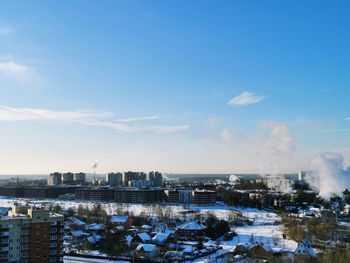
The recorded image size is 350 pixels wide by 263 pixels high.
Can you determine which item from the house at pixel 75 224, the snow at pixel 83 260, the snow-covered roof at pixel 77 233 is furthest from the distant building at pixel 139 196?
the snow at pixel 83 260

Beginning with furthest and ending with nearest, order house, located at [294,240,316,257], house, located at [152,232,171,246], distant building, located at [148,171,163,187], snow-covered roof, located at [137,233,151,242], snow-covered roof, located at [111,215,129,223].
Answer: distant building, located at [148,171,163,187] < snow-covered roof, located at [111,215,129,223] < snow-covered roof, located at [137,233,151,242] < house, located at [152,232,171,246] < house, located at [294,240,316,257]

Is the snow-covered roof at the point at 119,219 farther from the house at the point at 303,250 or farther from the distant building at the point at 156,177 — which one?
the distant building at the point at 156,177

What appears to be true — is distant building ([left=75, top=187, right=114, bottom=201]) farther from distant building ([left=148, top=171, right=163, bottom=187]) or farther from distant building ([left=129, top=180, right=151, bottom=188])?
distant building ([left=148, top=171, right=163, bottom=187])

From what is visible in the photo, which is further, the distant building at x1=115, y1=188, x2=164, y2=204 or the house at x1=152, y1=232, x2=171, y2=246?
the distant building at x1=115, y1=188, x2=164, y2=204

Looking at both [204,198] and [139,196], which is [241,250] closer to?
[204,198]

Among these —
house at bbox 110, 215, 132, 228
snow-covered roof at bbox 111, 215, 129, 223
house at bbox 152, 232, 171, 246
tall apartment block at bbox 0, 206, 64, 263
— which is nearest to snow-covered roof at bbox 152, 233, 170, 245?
house at bbox 152, 232, 171, 246

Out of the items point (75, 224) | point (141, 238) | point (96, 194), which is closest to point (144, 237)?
point (141, 238)

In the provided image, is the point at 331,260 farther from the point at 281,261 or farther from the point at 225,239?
the point at 225,239
